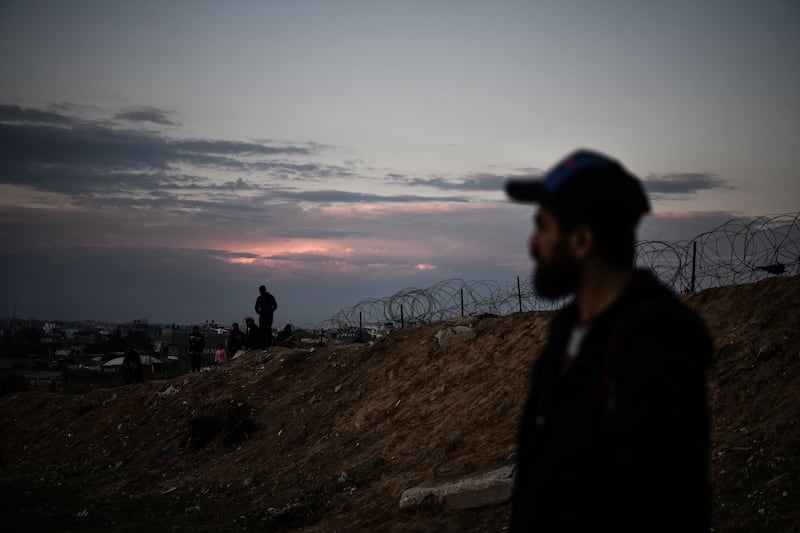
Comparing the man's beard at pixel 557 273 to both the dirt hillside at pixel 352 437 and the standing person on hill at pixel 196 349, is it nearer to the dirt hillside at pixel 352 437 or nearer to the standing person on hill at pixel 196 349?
the dirt hillside at pixel 352 437

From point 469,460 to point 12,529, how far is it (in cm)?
794

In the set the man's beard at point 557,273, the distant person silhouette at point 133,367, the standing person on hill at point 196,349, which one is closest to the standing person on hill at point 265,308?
the standing person on hill at point 196,349

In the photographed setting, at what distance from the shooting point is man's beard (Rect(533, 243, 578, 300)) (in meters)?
1.99

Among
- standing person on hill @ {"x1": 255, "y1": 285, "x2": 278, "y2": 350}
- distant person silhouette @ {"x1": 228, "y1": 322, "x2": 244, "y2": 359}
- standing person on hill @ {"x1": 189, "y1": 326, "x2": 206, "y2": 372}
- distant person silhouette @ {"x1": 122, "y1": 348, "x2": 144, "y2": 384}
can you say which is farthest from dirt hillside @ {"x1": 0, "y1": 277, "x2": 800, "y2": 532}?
distant person silhouette @ {"x1": 122, "y1": 348, "x2": 144, "y2": 384}

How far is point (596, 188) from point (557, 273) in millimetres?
257

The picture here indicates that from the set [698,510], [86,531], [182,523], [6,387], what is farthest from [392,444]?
[6,387]

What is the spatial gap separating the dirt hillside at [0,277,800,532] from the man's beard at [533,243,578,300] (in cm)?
603

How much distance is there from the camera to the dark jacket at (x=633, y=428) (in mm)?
1706

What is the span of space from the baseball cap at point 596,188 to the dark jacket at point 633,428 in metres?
0.19

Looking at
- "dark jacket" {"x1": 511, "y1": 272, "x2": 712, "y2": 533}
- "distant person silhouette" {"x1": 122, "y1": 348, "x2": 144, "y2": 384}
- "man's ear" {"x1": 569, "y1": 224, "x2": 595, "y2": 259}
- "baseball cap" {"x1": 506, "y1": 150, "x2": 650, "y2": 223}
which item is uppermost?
"baseball cap" {"x1": 506, "y1": 150, "x2": 650, "y2": 223}

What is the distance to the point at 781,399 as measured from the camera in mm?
8852

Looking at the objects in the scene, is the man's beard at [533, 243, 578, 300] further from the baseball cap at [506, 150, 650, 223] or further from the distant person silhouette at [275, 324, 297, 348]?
the distant person silhouette at [275, 324, 297, 348]

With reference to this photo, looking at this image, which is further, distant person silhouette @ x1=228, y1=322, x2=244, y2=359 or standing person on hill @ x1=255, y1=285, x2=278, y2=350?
distant person silhouette @ x1=228, y1=322, x2=244, y2=359

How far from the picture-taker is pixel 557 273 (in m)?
2.01
